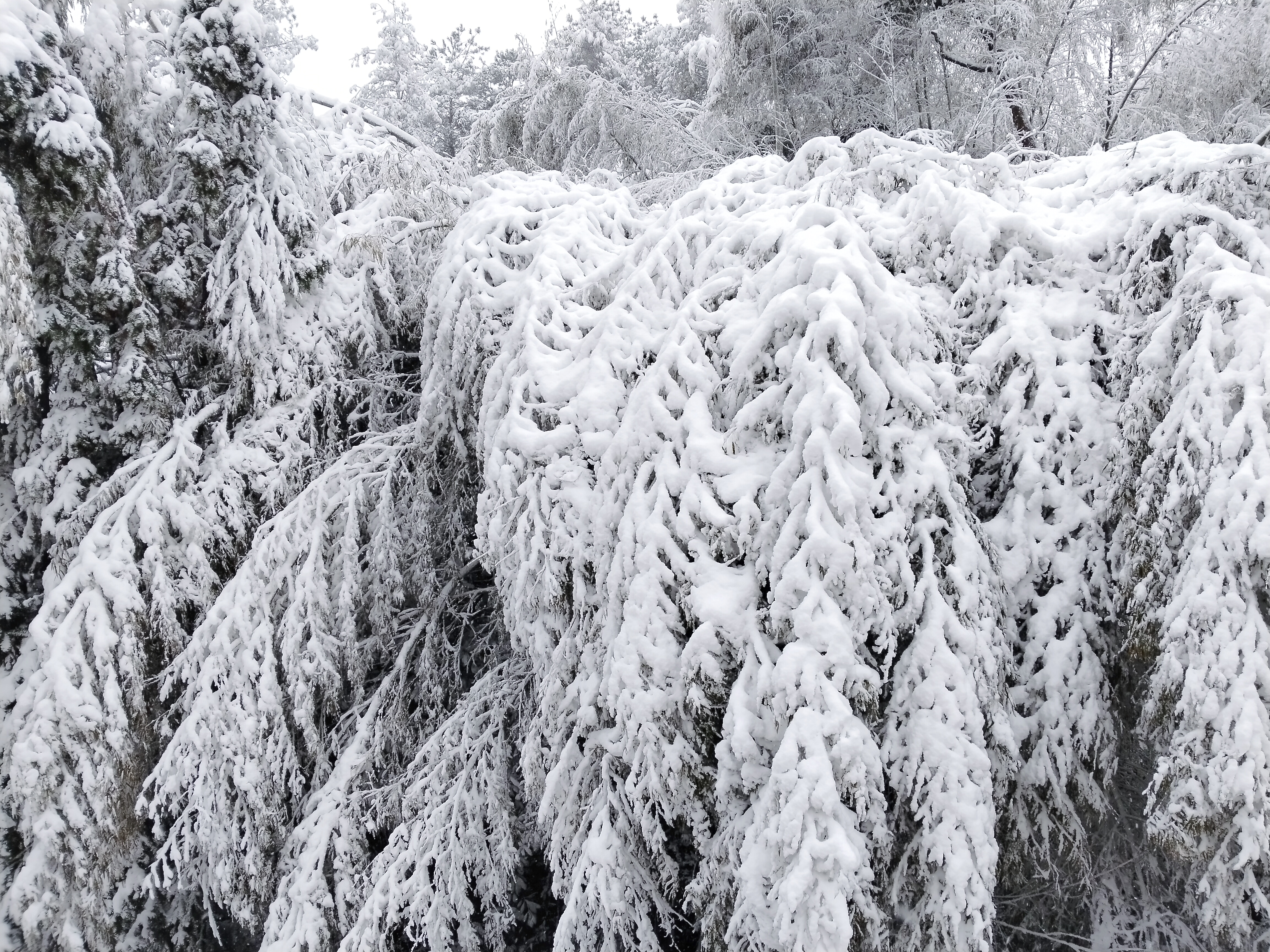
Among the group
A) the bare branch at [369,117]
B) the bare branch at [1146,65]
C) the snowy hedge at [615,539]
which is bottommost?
the snowy hedge at [615,539]

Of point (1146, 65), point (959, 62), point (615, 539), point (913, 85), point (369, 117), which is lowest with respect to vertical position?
point (615, 539)

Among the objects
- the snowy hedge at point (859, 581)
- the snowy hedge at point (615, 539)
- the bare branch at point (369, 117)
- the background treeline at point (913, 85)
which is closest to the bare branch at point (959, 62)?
the background treeline at point (913, 85)

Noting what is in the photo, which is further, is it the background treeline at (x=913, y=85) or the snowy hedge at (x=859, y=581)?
the background treeline at (x=913, y=85)

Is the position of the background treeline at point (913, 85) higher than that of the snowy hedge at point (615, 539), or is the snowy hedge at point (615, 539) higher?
the background treeline at point (913, 85)

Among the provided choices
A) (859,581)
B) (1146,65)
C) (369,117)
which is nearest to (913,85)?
(1146,65)

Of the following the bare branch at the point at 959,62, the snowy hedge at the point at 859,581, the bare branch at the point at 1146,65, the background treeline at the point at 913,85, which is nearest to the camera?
the snowy hedge at the point at 859,581

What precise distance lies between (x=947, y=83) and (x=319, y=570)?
6579 mm

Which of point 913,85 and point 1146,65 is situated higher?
point 913,85

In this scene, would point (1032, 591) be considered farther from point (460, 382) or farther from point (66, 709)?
point (66, 709)

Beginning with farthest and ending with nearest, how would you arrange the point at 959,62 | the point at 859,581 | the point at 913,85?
the point at 913,85
the point at 959,62
the point at 859,581

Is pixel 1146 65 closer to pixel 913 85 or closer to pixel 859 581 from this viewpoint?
pixel 913 85

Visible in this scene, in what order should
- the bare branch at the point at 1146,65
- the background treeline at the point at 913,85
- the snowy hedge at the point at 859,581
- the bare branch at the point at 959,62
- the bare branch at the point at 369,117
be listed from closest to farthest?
the snowy hedge at the point at 859,581, the bare branch at the point at 369,117, the bare branch at the point at 1146,65, the background treeline at the point at 913,85, the bare branch at the point at 959,62

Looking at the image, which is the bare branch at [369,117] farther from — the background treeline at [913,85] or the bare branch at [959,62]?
the bare branch at [959,62]

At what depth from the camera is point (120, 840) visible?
114 inches
